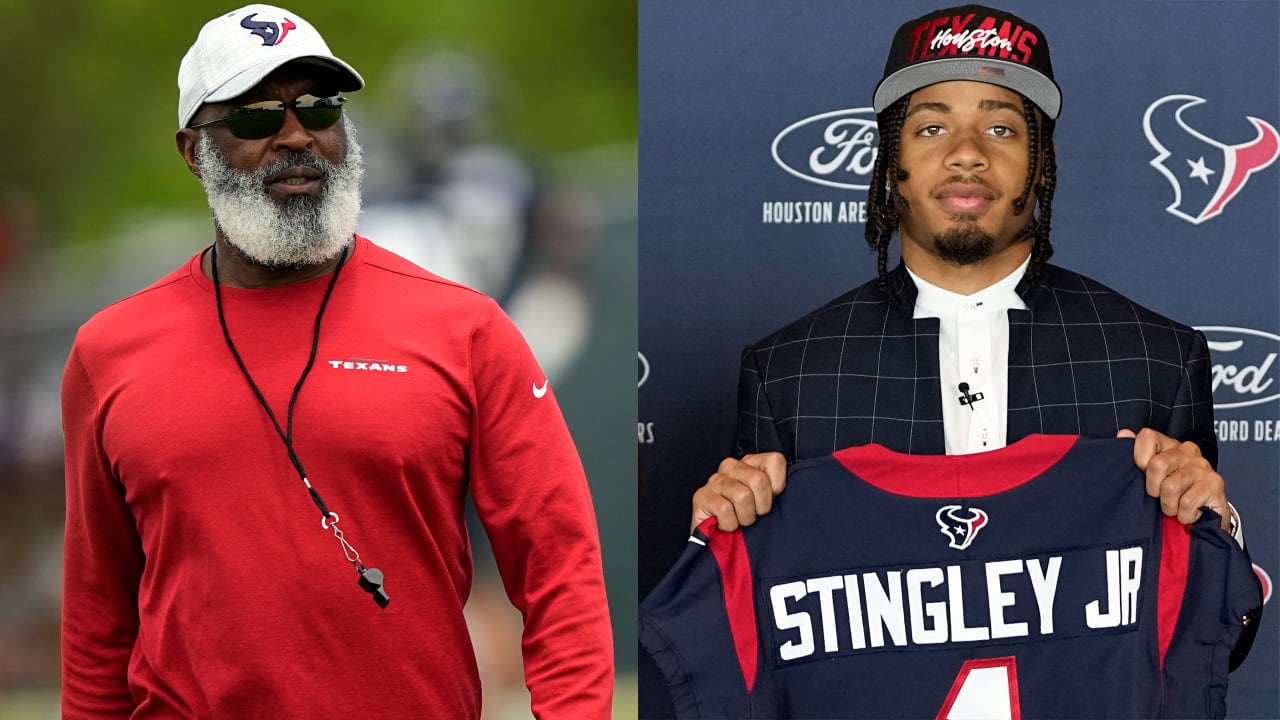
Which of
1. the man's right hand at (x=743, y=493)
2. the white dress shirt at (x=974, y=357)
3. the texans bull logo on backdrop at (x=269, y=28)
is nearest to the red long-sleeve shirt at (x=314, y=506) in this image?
the texans bull logo on backdrop at (x=269, y=28)

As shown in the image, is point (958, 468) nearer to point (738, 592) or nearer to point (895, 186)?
point (738, 592)

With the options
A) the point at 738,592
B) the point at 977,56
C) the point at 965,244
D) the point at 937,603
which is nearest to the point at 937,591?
the point at 937,603

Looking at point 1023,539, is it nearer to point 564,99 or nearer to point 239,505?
point 239,505

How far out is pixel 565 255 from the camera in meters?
3.38

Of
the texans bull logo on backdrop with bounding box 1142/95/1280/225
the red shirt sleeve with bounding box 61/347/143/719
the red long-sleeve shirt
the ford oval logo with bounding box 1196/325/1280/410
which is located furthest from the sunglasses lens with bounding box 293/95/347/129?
the ford oval logo with bounding box 1196/325/1280/410

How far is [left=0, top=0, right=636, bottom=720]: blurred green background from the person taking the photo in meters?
3.37

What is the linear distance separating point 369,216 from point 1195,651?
218cm

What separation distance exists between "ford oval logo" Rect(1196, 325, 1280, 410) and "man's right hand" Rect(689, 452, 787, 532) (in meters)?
1.24

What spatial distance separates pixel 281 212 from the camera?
80.1 inches

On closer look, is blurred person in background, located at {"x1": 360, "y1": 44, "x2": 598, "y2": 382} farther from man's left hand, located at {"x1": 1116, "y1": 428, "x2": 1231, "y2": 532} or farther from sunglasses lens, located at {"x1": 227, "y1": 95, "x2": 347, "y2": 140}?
man's left hand, located at {"x1": 1116, "y1": 428, "x2": 1231, "y2": 532}

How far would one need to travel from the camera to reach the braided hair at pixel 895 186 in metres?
2.70

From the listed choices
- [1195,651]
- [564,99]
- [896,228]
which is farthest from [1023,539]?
[564,99]

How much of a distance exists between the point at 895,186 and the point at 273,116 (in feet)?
4.42

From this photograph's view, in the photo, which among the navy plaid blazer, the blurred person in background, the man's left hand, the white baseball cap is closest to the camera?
the white baseball cap
